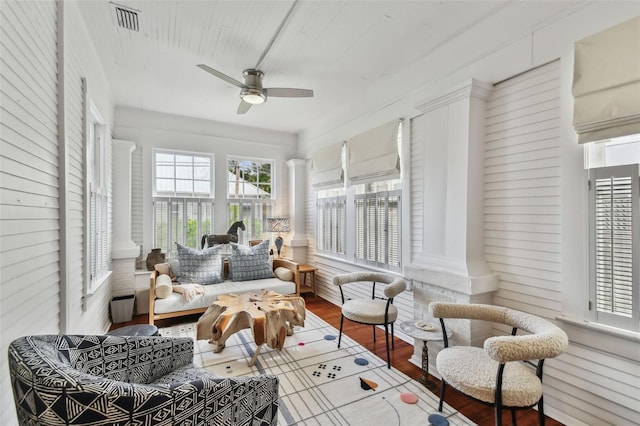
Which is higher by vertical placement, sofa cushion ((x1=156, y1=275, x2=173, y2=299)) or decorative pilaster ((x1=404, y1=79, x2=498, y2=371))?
decorative pilaster ((x1=404, y1=79, x2=498, y2=371))

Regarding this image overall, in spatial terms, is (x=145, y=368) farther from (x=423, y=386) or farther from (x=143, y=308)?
(x=143, y=308)

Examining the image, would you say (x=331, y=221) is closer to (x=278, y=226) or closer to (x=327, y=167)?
(x=327, y=167)

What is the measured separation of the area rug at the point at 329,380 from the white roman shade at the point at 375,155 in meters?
2.01

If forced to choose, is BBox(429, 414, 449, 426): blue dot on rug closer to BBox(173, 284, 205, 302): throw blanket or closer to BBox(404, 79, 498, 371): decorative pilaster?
BBox(404, 79, 498, 371): decorative pilaster

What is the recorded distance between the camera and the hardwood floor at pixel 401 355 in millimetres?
1988

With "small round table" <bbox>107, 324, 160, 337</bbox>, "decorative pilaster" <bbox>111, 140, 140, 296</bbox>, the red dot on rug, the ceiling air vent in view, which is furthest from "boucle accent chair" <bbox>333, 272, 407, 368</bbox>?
the ceiling air vent

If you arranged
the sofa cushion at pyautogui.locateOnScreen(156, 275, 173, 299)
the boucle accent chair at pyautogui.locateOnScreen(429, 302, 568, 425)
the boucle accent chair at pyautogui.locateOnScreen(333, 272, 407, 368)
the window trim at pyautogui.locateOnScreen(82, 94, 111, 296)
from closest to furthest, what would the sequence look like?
the boucle accent chair at pyautogui.locateOnScreen(429, 302, 568, 425) → the window trim at pyautogui.locateOnScreen(82, 94, 111, 296) → the boucle accent chair at pyautogui.locateOnScreen(333, 272, 407, 368) → the sofa cushion at pyautogui.locateOnScreen(156, 275, 173, 299)

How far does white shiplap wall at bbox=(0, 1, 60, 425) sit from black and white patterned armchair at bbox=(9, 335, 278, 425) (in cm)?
31

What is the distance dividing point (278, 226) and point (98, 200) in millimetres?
2575

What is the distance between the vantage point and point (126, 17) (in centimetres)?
233

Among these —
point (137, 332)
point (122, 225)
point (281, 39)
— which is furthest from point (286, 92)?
point (122, 225)

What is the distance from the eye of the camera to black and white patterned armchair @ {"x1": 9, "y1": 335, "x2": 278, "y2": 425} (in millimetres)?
872

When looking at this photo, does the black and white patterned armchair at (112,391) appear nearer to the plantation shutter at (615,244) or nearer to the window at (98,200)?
the window at (98,200)

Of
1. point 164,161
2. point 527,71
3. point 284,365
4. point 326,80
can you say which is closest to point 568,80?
point 527,71
